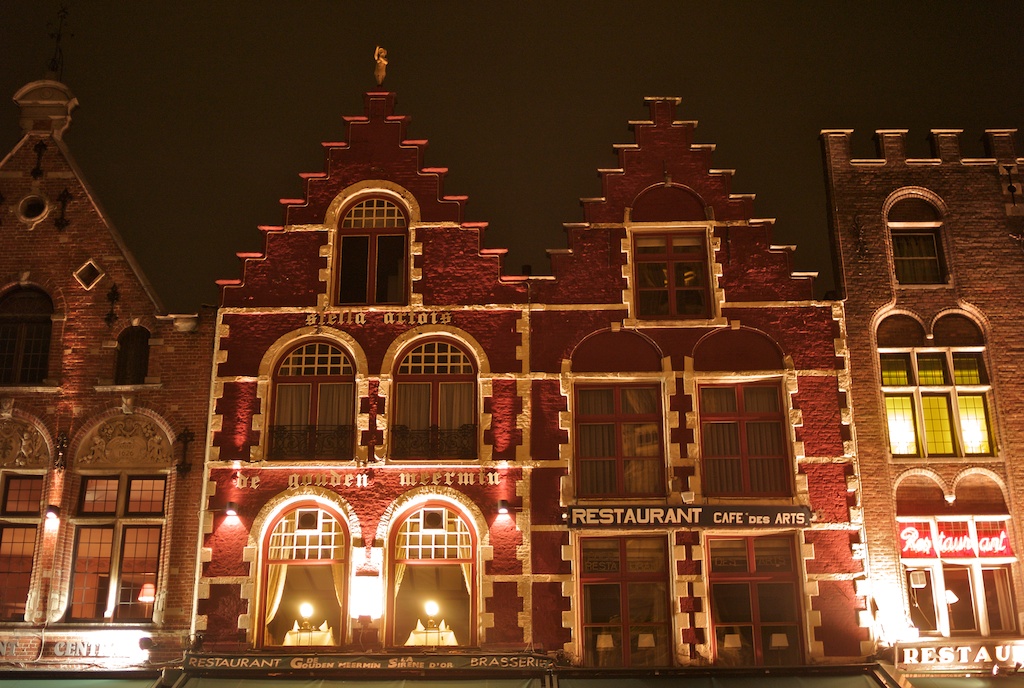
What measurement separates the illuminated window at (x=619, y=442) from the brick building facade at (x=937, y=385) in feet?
11.4

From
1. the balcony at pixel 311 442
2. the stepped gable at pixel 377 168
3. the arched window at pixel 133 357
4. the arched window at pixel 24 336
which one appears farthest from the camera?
the stepped gable at pixel 377 168

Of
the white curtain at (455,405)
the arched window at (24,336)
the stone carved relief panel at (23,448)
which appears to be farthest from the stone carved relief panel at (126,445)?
the white curtain at (455,405)

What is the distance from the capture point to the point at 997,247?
18.7 meters

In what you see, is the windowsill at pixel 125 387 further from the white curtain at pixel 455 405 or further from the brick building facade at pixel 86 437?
the white curtain at pixel 455 405

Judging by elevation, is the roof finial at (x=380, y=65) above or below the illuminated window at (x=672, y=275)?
above

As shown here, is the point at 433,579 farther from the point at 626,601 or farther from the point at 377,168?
the point at 377,168

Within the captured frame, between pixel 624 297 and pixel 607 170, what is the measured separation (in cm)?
246

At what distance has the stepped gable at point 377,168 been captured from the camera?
61.6 feet

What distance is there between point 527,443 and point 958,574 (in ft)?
24.5

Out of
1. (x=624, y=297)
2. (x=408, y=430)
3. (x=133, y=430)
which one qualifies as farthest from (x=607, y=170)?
(x=133, y=430)

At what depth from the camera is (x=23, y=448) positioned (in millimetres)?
17922

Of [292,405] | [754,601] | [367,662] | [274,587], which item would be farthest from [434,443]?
[754,601]

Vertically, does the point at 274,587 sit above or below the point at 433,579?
below

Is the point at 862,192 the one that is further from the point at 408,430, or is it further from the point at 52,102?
the point at 52,102
